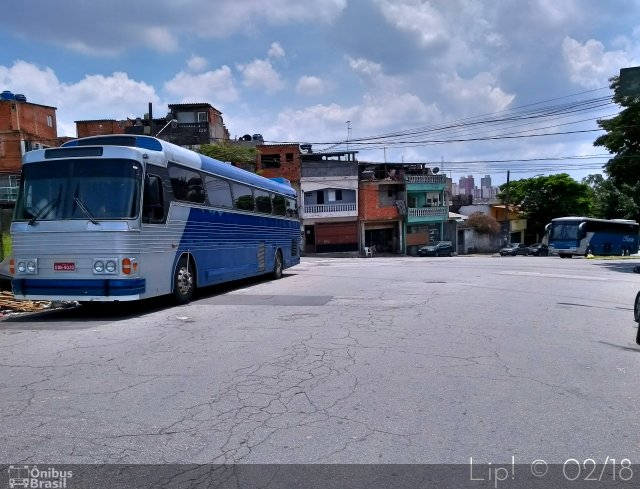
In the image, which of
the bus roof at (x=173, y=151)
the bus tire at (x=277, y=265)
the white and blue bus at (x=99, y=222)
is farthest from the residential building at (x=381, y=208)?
the white and blue bus at (x=99, y=222)

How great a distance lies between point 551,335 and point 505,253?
4483 centimetres

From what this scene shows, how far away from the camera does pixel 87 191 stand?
955cm

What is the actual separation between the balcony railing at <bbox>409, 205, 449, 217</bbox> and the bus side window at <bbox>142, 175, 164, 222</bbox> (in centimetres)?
4441

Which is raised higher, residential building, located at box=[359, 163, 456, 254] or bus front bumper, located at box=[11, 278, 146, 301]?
residential building, located at box=[359, 163, 456, 254]

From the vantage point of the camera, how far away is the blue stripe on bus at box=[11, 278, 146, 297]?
9.37 metres

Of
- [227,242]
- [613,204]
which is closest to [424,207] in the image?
[613,204]

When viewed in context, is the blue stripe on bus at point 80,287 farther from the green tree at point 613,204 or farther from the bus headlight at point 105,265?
the green tree at point 613,204

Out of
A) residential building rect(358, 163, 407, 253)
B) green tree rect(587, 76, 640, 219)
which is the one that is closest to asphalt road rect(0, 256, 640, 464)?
green tree rect(587, 76, 640, 219)

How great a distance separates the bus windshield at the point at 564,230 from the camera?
42.8 m

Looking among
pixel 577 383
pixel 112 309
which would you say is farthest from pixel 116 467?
pixel 112 309

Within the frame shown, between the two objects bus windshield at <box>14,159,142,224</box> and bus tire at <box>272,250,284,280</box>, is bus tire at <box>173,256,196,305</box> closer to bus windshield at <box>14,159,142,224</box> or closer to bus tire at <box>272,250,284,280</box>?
bus windshield at <box>14,159,142,224</box>

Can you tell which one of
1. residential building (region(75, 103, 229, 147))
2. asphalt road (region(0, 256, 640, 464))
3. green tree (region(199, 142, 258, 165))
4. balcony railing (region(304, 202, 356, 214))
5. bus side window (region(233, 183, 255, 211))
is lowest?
asphalt road (region(0, 256, 640, 464))

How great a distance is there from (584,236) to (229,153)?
29305 mm

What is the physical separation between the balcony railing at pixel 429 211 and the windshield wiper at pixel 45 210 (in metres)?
45.6
